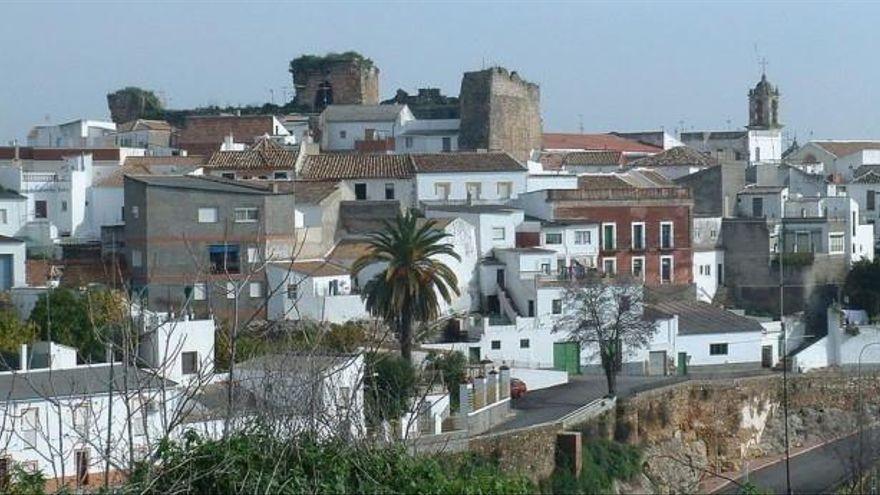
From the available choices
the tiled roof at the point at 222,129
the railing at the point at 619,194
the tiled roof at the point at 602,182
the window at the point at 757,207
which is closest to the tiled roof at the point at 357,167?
the railing at the point at 619,194

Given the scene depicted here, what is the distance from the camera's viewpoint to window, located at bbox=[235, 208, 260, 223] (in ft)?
129

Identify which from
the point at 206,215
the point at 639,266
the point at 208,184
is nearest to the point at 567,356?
the point at 639,266

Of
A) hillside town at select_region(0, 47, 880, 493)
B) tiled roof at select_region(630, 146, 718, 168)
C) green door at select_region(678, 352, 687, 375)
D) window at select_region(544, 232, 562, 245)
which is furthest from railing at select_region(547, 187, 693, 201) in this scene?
tiled roof at select_region(630, 146, 718, 168)

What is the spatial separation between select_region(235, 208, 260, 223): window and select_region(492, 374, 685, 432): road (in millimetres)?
7500

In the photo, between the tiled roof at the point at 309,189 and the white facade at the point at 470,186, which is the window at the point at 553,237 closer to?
the white facade at the point at 470,186

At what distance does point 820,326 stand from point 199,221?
1647 centimetres

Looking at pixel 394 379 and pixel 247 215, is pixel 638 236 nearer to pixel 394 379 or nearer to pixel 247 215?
pixel 247 215

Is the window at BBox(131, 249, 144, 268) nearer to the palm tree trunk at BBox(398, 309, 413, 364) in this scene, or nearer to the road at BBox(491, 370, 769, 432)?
the palm tree trunk at BBox(398, 309, 413, 364)

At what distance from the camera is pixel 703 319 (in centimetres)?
4219

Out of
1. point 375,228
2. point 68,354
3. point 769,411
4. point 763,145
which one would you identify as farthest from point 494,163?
point 763,145

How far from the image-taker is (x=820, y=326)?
4597cm

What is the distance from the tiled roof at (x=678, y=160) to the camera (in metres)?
55.8

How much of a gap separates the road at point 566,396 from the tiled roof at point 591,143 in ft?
79.5

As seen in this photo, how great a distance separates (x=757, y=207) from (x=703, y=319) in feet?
27.9
